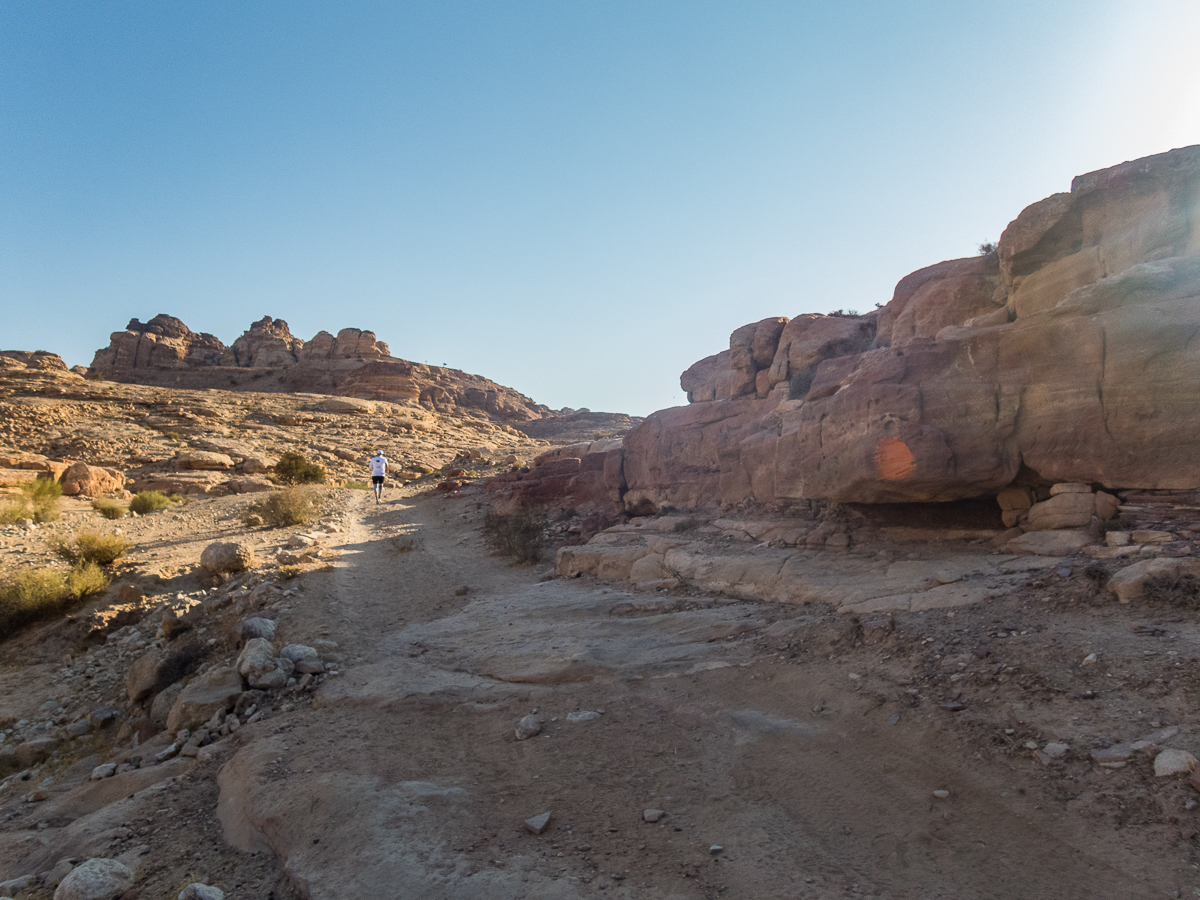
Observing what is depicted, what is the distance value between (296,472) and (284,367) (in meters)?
45.4

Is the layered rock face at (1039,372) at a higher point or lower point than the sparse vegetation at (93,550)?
higher

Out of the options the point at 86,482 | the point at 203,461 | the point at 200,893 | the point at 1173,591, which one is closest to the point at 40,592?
the point at 200,893

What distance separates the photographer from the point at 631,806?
3.73 m

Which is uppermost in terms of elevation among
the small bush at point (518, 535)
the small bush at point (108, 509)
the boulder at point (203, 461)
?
the boulder at point (203, 461)

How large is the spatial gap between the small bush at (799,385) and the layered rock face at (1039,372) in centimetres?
140

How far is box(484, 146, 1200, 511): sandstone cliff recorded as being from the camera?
6.50m

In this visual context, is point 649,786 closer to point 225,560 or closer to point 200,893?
point 200,893

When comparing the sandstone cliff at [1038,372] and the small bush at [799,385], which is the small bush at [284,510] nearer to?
the sandstone cliff at [1038,372]

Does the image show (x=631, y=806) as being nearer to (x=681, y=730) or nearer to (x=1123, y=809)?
(x=681, y=730)

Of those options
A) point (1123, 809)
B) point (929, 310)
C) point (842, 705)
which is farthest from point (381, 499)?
point (1123, 809)

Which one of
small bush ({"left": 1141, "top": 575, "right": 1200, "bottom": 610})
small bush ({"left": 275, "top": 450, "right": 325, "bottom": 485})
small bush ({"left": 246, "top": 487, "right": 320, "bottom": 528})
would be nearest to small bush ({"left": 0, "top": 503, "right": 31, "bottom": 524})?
small bush ({"left": 246, "top": 487, "right": 320, "bottom": 528})

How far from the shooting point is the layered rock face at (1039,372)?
21.3ft

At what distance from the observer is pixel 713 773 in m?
4.05

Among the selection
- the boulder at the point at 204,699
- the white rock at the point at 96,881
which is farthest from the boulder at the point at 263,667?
the white rock at the point at 96,881
